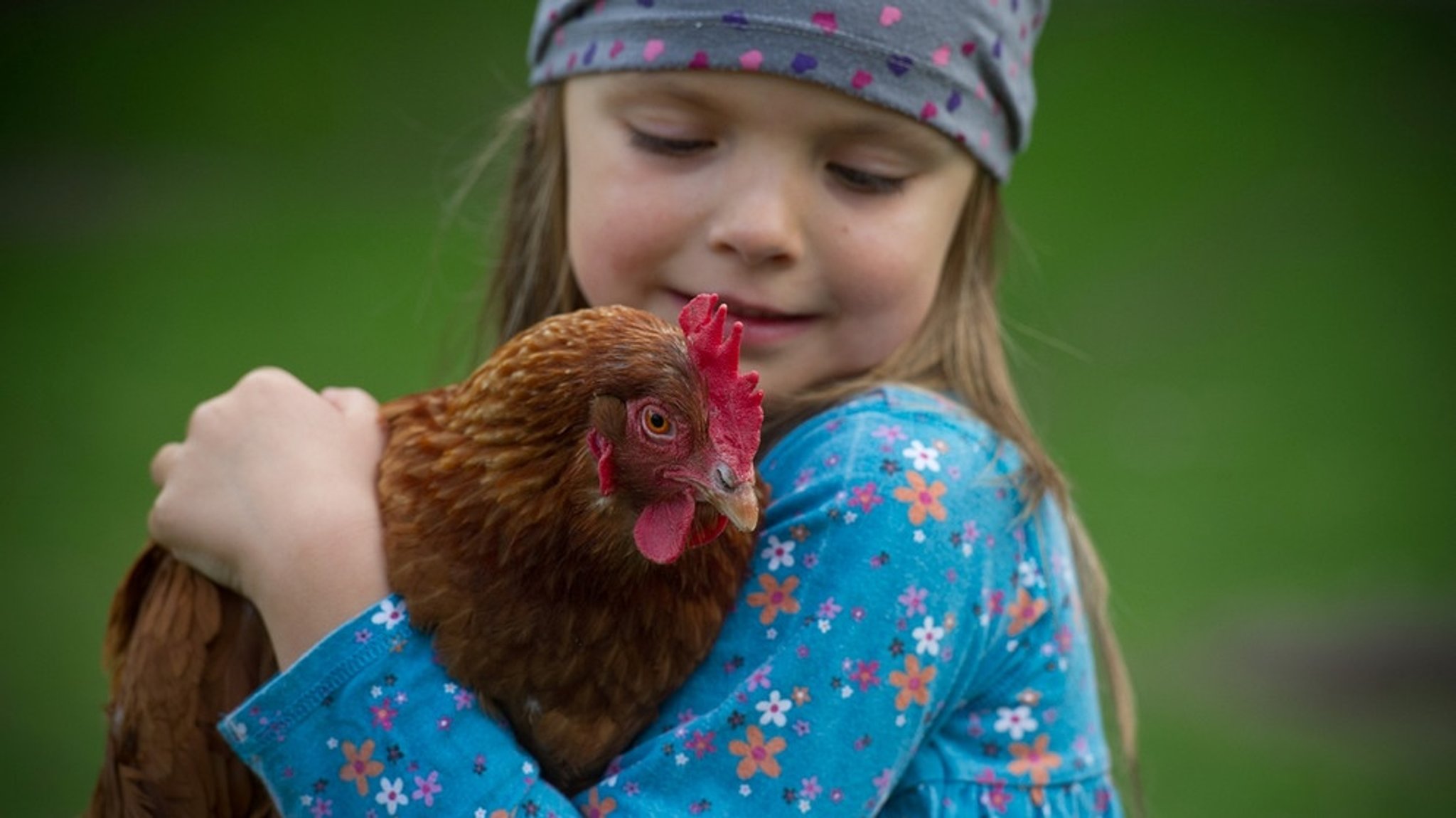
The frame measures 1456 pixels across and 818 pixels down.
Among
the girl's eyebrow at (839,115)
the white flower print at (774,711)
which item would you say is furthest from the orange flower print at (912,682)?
the girl's eyebrow at (839,115)

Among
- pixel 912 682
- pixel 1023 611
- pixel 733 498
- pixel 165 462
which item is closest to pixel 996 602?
pixel 1023 611

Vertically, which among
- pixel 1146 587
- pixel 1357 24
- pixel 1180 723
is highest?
pixel 1357 24

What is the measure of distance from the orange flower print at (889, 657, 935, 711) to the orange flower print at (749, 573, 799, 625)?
0.37ft

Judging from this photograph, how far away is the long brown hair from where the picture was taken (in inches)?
68.5

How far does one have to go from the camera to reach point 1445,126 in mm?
6809

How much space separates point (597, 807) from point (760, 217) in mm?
623

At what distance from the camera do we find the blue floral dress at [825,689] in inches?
55.4

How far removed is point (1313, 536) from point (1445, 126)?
300 centimetres

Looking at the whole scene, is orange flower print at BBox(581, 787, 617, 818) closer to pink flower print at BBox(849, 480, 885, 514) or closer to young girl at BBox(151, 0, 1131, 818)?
young girl at BBox(151, 0, 1131, 818)

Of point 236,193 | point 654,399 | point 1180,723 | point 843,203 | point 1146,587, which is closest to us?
point 654,399

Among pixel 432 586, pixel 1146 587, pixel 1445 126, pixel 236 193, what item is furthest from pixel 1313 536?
pixel 236 193

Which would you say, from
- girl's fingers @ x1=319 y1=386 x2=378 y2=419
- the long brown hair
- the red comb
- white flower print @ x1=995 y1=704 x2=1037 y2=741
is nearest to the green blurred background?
the long brown hair

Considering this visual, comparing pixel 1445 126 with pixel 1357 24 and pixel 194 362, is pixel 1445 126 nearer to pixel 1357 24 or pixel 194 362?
pixel 1357 24

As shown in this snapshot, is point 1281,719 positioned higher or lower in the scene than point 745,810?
lower
